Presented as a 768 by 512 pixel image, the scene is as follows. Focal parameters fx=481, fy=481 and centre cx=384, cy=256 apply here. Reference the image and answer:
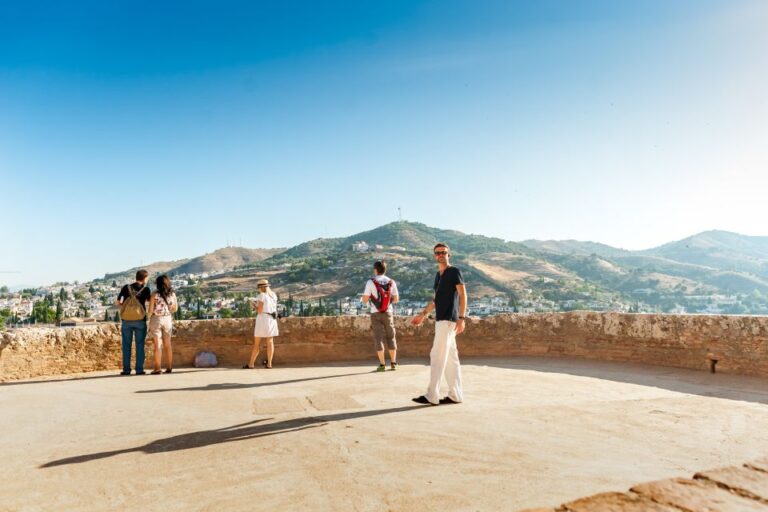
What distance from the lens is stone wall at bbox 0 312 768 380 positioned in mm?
7402

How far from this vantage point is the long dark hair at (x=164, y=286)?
776 centimetres

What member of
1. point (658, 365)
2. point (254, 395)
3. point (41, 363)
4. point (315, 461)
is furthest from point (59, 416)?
point (658, 365)

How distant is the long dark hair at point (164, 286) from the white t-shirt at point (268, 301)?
1443 millimetres

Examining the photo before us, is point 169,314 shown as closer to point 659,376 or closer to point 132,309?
point 132,309

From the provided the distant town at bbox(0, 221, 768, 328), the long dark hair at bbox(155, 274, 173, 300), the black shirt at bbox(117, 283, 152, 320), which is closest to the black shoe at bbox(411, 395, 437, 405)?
the long dark hair at bbox(155, 274, 173, 300)

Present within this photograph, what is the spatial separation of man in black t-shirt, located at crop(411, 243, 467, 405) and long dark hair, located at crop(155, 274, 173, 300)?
475cm

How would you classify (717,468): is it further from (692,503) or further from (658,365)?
(658,365)

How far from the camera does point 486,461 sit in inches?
128

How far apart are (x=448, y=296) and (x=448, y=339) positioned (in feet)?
1.56

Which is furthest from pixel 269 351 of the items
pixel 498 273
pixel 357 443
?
pixel 498 273

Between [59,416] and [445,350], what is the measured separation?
399 centimetres

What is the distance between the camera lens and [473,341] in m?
9.44

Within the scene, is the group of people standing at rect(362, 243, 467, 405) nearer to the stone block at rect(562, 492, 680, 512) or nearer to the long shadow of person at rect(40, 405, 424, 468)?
the long shadow of person at rect(40, 405, 424, 468)

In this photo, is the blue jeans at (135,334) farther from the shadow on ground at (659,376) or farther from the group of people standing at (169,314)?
the shadow on ground at (659,376)
